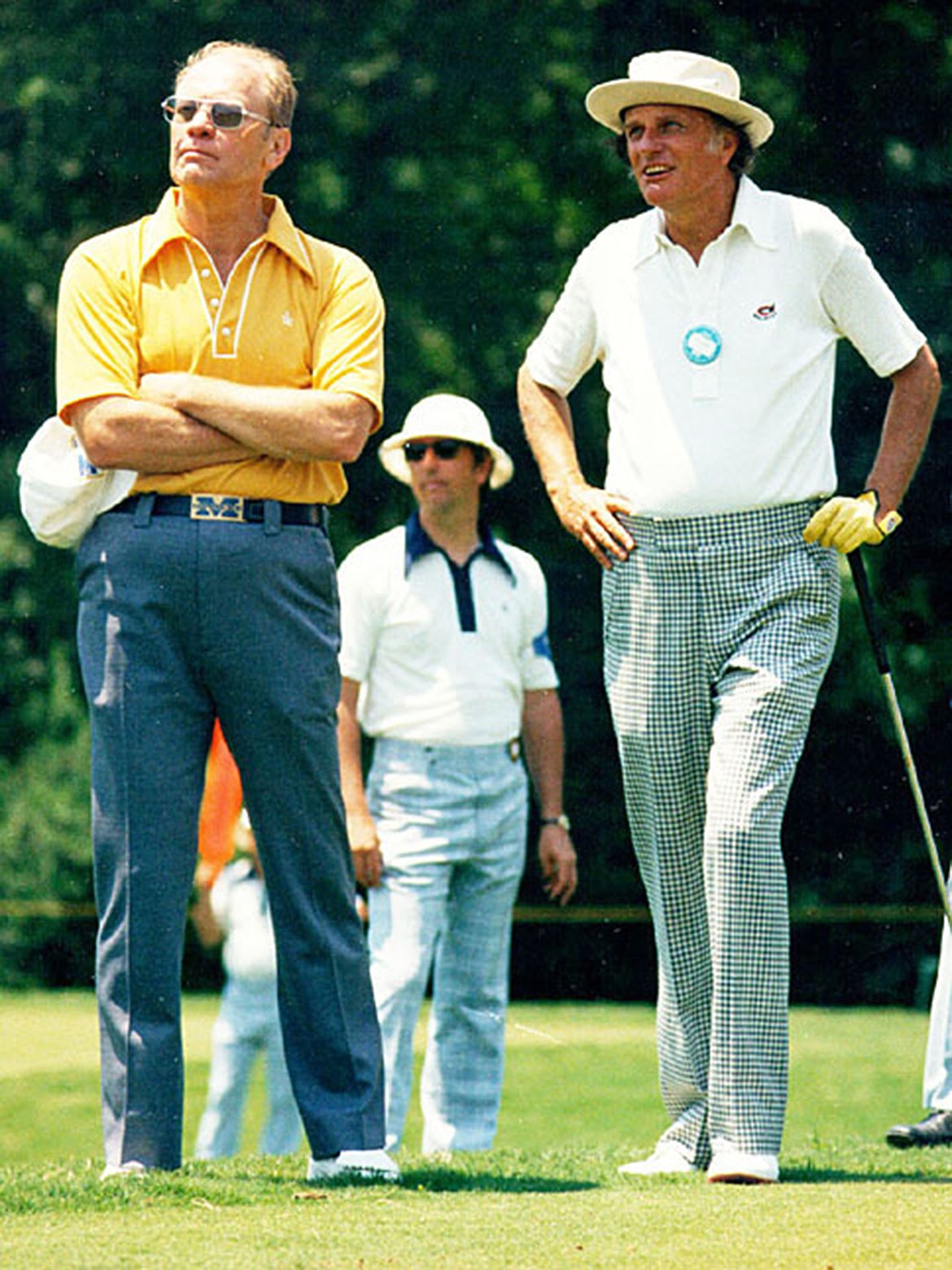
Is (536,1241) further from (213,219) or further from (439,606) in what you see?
(439,606)

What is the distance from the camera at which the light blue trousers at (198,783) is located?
3.67 meters

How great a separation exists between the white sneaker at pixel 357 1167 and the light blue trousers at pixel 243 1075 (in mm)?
1988

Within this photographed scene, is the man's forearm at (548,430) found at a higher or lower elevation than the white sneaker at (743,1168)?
higher

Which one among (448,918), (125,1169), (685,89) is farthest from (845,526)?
(448,918)

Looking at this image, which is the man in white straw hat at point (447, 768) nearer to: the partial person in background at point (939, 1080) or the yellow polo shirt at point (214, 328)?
the partial person in background at point (939, 1080)

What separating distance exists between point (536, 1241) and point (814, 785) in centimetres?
331

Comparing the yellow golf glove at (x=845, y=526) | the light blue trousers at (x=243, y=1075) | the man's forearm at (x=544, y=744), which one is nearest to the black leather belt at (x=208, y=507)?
the yellow golf glove at (x=845, y=526)

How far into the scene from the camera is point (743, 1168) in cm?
371

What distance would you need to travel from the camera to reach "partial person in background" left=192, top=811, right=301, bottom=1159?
5816 mm

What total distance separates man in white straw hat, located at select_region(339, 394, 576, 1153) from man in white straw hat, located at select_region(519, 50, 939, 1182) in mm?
1125

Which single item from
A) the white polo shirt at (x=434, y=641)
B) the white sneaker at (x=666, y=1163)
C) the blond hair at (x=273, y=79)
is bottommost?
the white sneaker at (x=666, y=1163)

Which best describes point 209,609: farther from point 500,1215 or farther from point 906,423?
point 906,423

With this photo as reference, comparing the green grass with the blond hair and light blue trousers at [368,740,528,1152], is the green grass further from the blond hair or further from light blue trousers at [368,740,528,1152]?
the blond hair

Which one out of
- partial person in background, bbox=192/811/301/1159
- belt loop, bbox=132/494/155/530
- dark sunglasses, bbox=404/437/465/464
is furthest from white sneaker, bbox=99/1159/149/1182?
dark sunglasses, bbox=404/437/465/464
